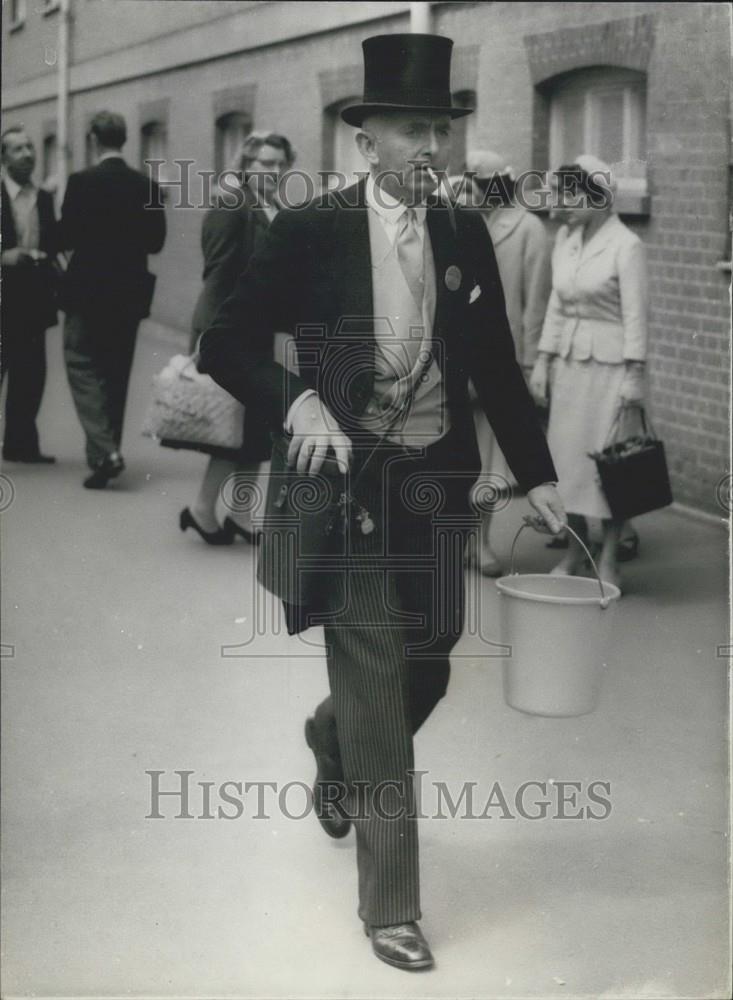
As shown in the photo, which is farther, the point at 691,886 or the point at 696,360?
the point at 696,360

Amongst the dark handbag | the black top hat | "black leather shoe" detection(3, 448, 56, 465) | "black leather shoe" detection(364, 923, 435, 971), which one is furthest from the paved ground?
"black leather shoe" detection(3, 448, 56, 465)

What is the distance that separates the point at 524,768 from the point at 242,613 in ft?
6.97

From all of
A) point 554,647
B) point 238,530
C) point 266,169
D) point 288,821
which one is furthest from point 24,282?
point 554,647

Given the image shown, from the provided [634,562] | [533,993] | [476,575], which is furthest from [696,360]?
[533,993]

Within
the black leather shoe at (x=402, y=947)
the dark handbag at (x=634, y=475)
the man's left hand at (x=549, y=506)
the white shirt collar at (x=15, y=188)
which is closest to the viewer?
the black leather shoe at (x=402, y=947)

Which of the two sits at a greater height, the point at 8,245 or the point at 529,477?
the point at 8,245

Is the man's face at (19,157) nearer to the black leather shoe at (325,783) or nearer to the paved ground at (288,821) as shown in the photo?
the paved ground at (288,821)

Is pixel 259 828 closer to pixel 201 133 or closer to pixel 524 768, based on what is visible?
pixel 524 768

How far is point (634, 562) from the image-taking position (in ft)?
26.5

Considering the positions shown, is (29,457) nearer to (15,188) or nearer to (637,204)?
(15,188)

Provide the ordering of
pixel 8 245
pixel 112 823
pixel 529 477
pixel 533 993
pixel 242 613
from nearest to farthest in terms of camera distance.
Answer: pixel 533 993 < pixel 529 477 < pixel 112 823 < pixel 242 613 < pixel 8 245

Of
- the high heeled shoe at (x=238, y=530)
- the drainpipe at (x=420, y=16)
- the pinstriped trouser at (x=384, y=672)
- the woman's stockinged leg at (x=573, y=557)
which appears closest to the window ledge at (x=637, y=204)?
the drainpipe at (x=420, y=16)

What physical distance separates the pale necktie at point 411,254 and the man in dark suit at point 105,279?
10.7 ft

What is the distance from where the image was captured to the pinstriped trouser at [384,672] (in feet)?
13.0
